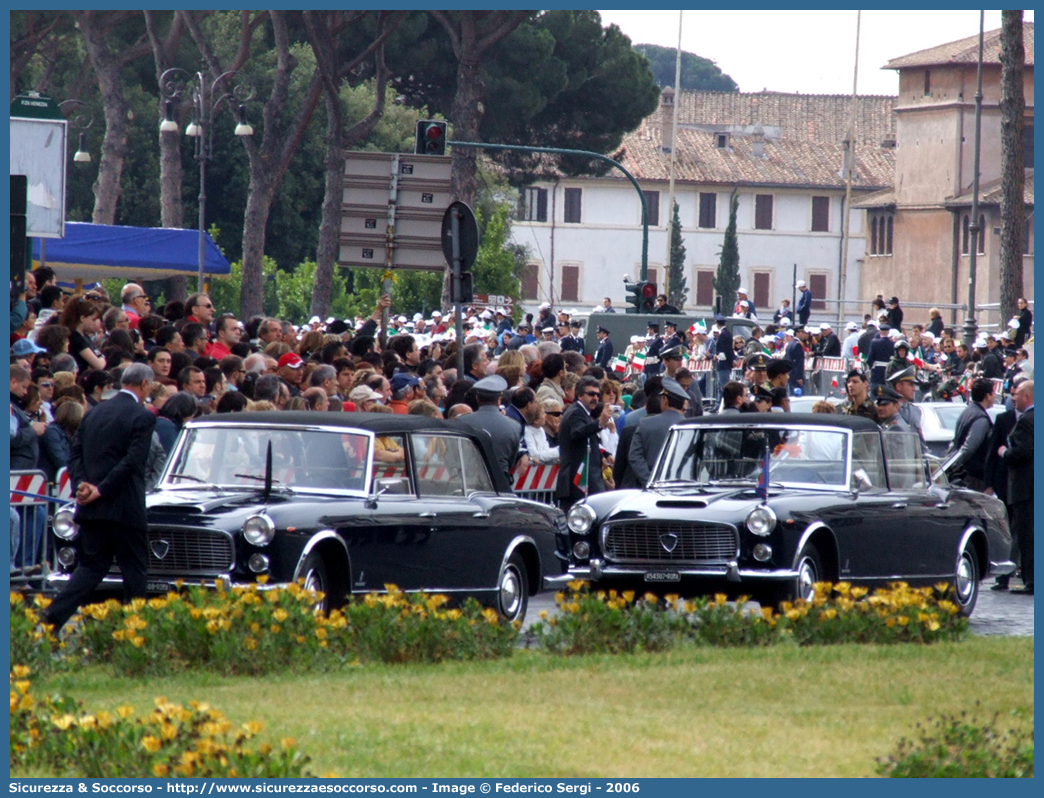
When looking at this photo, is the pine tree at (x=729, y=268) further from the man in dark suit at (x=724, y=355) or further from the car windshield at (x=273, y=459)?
the car windshield at (x=273, y=459)

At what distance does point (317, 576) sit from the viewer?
1216 cm

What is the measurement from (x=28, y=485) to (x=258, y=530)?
256cm

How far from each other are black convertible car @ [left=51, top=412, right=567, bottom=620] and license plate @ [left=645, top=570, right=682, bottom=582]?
3.23 feet

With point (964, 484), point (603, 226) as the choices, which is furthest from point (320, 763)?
point (603, 226)

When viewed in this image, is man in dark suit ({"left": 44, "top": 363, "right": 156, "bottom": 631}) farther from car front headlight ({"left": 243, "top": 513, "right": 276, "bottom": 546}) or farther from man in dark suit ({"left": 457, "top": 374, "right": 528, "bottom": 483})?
man in dark suit ({"left": 457, "top": 374, "right": 528, "bottom": 483})

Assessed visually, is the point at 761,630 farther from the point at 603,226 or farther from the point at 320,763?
the point at 603,226

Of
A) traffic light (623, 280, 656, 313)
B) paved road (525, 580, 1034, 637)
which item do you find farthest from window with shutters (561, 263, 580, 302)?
paved road (525, 580, 1034, 637)

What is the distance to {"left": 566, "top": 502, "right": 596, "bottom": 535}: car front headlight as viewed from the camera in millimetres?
13938

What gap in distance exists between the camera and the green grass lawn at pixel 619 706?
25.5 feet

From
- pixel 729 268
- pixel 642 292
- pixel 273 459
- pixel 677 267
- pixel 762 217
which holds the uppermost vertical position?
pixel 762 217

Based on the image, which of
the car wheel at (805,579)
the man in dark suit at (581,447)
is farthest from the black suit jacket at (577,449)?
the car wheel at (805,579)

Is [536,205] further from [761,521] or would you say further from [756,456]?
[761,521]

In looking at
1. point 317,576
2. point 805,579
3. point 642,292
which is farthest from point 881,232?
point 317,576

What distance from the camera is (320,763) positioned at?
24.7 ft
